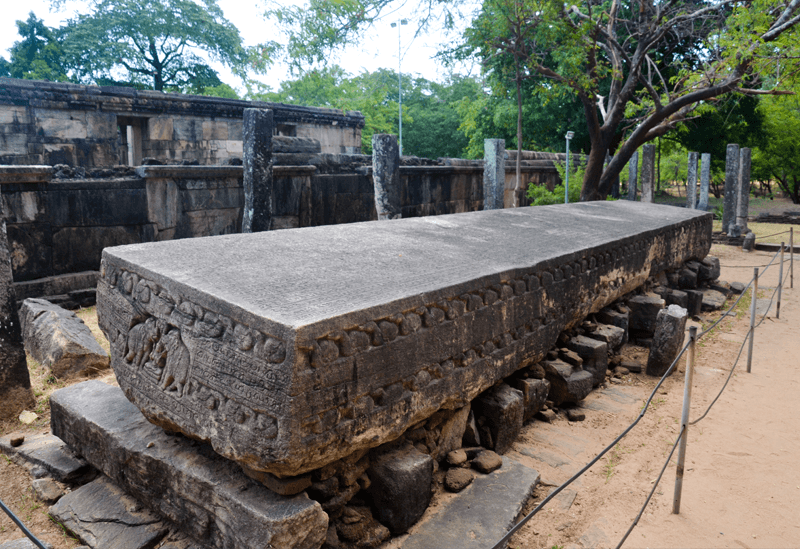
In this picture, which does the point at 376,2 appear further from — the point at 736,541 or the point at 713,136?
the point at 713,136

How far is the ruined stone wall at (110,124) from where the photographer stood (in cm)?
995

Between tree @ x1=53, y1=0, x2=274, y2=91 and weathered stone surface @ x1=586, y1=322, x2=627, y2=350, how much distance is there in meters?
19.0

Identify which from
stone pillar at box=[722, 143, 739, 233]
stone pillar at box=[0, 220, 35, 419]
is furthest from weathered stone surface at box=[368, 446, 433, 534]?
stone pillar at box=[722, 143, 739, 233]

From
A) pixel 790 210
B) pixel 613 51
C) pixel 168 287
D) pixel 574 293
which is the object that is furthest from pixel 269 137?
pixel 790 210

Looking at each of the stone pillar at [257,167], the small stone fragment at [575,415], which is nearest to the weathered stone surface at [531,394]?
the small stone fragment at [575,415]

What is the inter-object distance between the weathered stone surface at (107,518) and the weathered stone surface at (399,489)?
85 centimetres

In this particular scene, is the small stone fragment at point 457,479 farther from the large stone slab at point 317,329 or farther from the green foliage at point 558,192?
the green foliage at point 558,192

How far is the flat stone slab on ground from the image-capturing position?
222 centimetres

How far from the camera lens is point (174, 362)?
2223mm

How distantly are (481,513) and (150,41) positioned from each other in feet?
75.0

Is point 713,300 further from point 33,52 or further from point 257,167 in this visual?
point 33,52

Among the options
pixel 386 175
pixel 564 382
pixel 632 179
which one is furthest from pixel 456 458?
pixel 632 179

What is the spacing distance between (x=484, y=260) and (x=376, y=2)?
766cm

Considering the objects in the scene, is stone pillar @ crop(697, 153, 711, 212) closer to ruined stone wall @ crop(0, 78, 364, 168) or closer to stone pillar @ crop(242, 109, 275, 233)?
ruined stone wall @ crop(0, 78, 364, 168)
